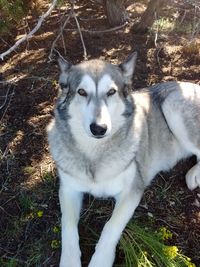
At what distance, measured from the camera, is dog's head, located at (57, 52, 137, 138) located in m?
3.08

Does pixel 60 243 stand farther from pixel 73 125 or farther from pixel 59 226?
pixel 73 125

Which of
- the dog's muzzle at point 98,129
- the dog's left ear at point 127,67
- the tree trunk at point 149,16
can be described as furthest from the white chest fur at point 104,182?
the tree trunk at point 149,16

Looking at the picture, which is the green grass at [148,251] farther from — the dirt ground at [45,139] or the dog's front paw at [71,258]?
the dog's front paw at [71,258]

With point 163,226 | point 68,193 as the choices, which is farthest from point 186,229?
point 68,193

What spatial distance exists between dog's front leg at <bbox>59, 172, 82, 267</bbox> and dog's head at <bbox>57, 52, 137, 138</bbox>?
22.9 inches

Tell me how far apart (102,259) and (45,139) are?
5.56 feet

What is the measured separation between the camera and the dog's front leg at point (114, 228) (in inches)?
125

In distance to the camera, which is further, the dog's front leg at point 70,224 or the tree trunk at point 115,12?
the tree trunk at point 115,12

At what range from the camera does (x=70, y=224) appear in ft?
11.1

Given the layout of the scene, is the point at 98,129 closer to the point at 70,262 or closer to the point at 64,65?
the point at 64,65

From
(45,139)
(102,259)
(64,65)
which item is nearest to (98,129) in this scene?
(64,65)

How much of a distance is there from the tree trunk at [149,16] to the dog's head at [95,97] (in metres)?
2.24

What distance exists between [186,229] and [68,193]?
105cm

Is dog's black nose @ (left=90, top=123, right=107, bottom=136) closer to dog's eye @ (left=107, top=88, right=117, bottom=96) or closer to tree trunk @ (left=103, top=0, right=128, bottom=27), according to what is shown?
dog's eye @ (left=107, top=88, right=117, bottom=96)
